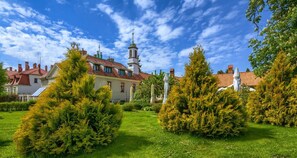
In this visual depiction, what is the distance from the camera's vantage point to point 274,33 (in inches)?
508

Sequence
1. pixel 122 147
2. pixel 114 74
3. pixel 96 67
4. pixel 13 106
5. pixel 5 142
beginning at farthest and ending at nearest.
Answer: pixel 114 74, pixel 96 67, pixel 13 106, pixel 5 142, pixel 122 147

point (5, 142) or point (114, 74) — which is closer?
point (5, 142)

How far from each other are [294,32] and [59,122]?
11907 mm

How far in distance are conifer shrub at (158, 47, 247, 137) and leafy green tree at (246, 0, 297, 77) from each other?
569 centimetres

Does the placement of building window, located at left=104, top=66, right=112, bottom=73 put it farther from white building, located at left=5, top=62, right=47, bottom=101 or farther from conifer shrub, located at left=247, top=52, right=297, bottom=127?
conifer shrub, located at left=247, top=52, right=297, bottom=127

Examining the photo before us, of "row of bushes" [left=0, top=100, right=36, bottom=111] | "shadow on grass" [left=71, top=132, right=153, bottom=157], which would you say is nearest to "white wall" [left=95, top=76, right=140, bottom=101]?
"row of bushes" [left=0, top=100, right=36, bottom=111]

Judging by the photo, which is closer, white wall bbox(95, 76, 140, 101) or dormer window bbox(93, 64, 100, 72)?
dormer window bbox(93, 64, 100, 72)

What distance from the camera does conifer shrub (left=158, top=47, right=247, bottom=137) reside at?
7.01 meters

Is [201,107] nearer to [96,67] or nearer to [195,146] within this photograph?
[195,146]

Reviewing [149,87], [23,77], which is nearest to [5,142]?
[149,87]

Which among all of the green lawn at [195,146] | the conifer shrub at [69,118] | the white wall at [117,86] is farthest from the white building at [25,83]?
the conifer shrub at [69,118]

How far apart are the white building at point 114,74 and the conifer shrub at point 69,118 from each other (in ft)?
82.2

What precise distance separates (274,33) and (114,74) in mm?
26835

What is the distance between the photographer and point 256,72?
13.7 m
